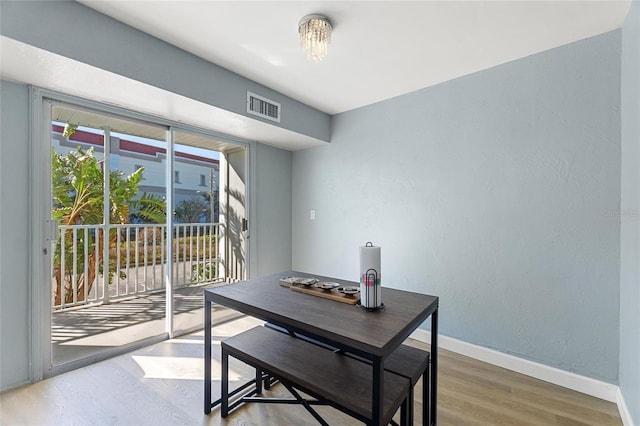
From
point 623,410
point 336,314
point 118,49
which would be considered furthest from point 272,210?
point 623,410

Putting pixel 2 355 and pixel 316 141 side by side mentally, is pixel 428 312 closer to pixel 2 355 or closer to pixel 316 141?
pixel 316 141

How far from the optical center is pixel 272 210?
3.67 m

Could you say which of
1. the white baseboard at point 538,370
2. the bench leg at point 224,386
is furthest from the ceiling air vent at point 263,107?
the white baseboard at point 538,370

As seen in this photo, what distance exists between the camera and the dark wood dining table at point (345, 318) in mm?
1043

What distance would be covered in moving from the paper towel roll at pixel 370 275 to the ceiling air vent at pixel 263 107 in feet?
5.99

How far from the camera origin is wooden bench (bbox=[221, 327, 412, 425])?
44.9 inches

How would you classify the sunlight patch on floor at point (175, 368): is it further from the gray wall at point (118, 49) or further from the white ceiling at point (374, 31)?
the white ceiling at point (374, 31)

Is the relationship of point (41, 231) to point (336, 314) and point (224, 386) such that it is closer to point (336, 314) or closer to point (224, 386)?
point (224, 386)

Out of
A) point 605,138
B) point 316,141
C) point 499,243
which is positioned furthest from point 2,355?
point 605,138

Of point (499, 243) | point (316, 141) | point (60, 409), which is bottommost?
point (60, 409)

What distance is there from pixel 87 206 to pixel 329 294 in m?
3.29

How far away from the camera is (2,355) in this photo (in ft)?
6.01

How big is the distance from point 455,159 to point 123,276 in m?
4.26

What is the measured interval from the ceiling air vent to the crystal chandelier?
3.01 ft
